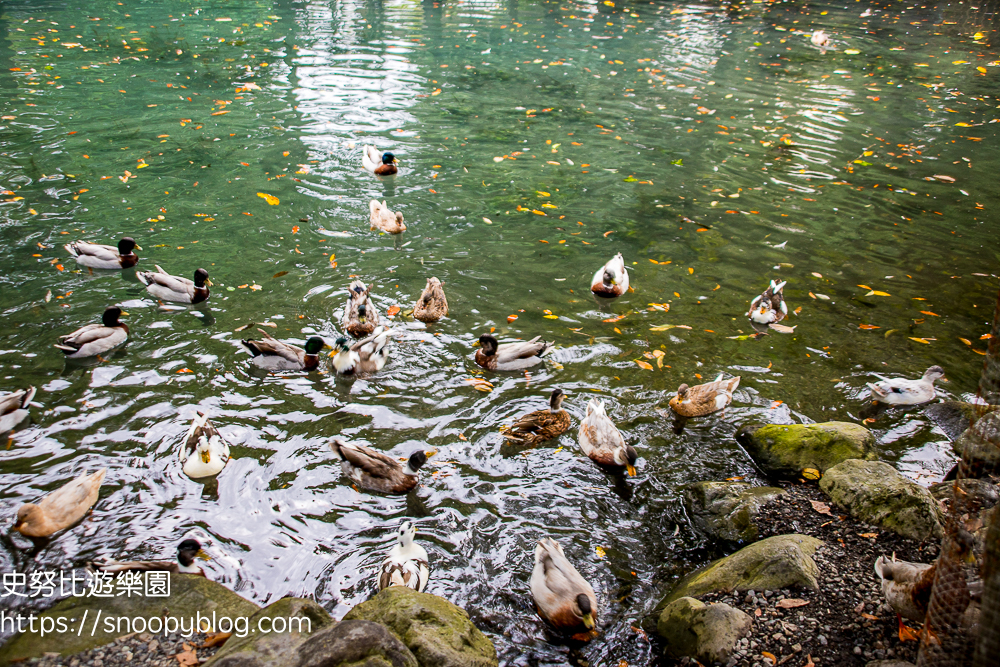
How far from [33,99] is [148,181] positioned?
692 centimetres

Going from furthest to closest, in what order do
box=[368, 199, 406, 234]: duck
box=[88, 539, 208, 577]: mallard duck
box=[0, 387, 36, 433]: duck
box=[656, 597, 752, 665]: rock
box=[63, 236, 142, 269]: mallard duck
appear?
box=[368, 199, 406, 234]: duck, box=[63, 236, 142, 269]: mallard duck, box=[0, 387, 36, 433]: duck, box=[88, 539, 208, 577]: mallard duck, box=[656, 597, 752, 665]: rock

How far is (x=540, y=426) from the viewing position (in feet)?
23.8

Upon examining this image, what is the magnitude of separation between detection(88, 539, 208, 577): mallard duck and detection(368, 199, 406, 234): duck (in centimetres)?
684

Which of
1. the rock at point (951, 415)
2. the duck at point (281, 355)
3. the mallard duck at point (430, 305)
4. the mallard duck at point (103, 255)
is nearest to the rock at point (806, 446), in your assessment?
the rock at point (951, 415)

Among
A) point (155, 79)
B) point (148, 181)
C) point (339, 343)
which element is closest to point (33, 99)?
point (155, 79)

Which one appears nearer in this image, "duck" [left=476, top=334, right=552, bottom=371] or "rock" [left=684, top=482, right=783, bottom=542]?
"rock" [left=684, top=482, right=783, bottom=542]

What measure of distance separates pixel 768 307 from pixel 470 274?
4.58 meters

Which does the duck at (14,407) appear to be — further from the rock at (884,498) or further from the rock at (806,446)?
the rock at (884,498)

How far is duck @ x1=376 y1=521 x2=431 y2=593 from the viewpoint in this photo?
5426 millimetres

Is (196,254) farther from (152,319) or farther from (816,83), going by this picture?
(816,83)

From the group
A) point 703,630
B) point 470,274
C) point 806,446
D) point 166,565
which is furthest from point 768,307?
point 166,565

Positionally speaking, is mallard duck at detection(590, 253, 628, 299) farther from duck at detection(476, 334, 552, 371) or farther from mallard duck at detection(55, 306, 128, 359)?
mallard duck at detection(55, 306, 128, 359)

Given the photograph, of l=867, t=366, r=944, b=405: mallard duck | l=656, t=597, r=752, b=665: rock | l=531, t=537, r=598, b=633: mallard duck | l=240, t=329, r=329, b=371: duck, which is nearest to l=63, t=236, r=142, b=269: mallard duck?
l=240, t=329, r=329, b=371: duck

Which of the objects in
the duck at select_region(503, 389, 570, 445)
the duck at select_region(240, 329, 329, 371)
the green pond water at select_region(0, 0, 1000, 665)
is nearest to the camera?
the green pond water at select_region(0, 0, 1000, 665)
